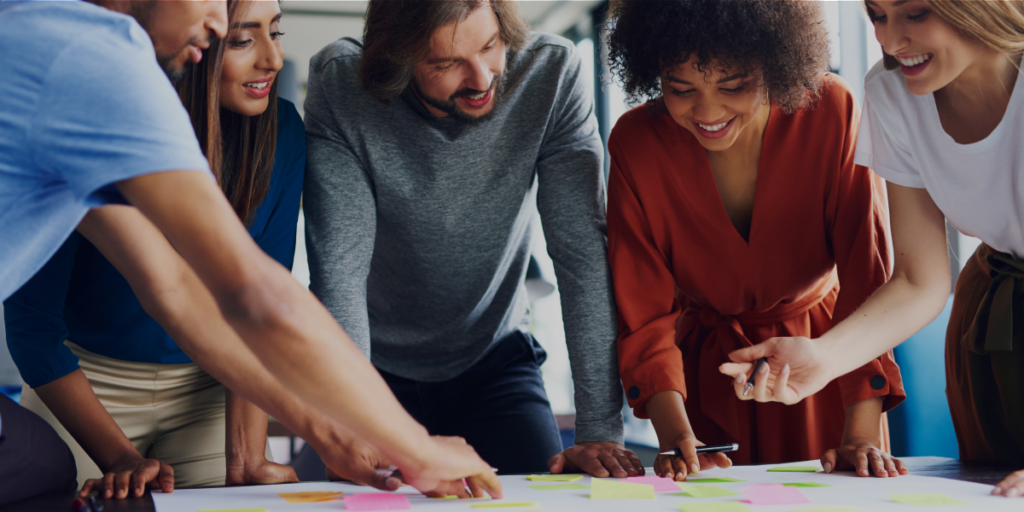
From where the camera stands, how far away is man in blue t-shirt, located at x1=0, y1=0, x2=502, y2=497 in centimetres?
61

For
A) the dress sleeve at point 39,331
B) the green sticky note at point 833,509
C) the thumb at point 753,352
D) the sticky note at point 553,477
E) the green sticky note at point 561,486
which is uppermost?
the dress sleeve at point 39,331

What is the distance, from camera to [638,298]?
137cm

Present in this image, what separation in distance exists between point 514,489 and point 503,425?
51 centimetres

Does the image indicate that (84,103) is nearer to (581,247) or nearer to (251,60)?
(251,60)

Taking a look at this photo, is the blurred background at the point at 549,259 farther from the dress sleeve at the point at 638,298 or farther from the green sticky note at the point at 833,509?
the green sticky note at the point at 833,509

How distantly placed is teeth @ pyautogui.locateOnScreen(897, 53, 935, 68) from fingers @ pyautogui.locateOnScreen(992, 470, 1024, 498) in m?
0.62

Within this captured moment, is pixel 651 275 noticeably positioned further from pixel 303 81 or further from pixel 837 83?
pixel 303 81

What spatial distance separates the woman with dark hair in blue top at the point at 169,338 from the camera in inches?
46.4

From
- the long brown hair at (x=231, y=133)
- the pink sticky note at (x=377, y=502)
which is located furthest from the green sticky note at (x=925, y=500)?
the long brown hair at (x=231, y=133)

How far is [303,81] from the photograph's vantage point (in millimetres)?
4848

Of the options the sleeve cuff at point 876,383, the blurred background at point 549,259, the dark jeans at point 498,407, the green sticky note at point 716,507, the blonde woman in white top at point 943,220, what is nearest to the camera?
the green sticky note at point 716,507

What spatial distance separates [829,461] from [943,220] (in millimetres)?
476

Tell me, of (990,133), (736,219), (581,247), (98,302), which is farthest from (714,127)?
(98,302)

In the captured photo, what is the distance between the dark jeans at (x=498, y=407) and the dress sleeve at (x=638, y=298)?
276 millimetres
